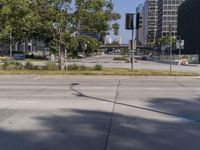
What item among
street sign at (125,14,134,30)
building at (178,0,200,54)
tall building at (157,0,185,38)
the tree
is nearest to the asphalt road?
street sign at (125,14,134,30)

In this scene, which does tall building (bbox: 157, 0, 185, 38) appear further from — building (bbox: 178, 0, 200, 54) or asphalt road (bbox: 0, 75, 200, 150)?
asphalt road (bbox: 0, 75, 200, 150)

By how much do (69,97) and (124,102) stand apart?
2167 mm

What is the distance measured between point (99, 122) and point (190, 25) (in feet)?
463

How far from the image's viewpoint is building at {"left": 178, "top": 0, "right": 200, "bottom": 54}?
134m

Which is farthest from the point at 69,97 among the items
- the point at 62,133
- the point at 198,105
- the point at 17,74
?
the point at 17,74

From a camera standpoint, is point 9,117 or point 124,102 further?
point 124,102

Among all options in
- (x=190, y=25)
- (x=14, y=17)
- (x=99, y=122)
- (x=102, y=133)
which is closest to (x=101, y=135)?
(x=102, y=133)

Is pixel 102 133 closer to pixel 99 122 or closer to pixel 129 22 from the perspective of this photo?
pixel 99 122

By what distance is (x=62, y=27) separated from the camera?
34438mm

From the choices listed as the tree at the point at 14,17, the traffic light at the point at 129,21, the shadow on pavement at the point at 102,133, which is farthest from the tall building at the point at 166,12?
the shadow on pavement at the point at 102,133

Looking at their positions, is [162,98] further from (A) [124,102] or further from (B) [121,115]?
(B) [121,115]

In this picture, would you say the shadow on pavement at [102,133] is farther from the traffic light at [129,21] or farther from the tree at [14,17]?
the tree at [14,17]

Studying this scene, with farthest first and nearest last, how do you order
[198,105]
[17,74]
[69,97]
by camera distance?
[17,74] < [69,97] < [198,105]

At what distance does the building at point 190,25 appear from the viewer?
133875 millimetres
